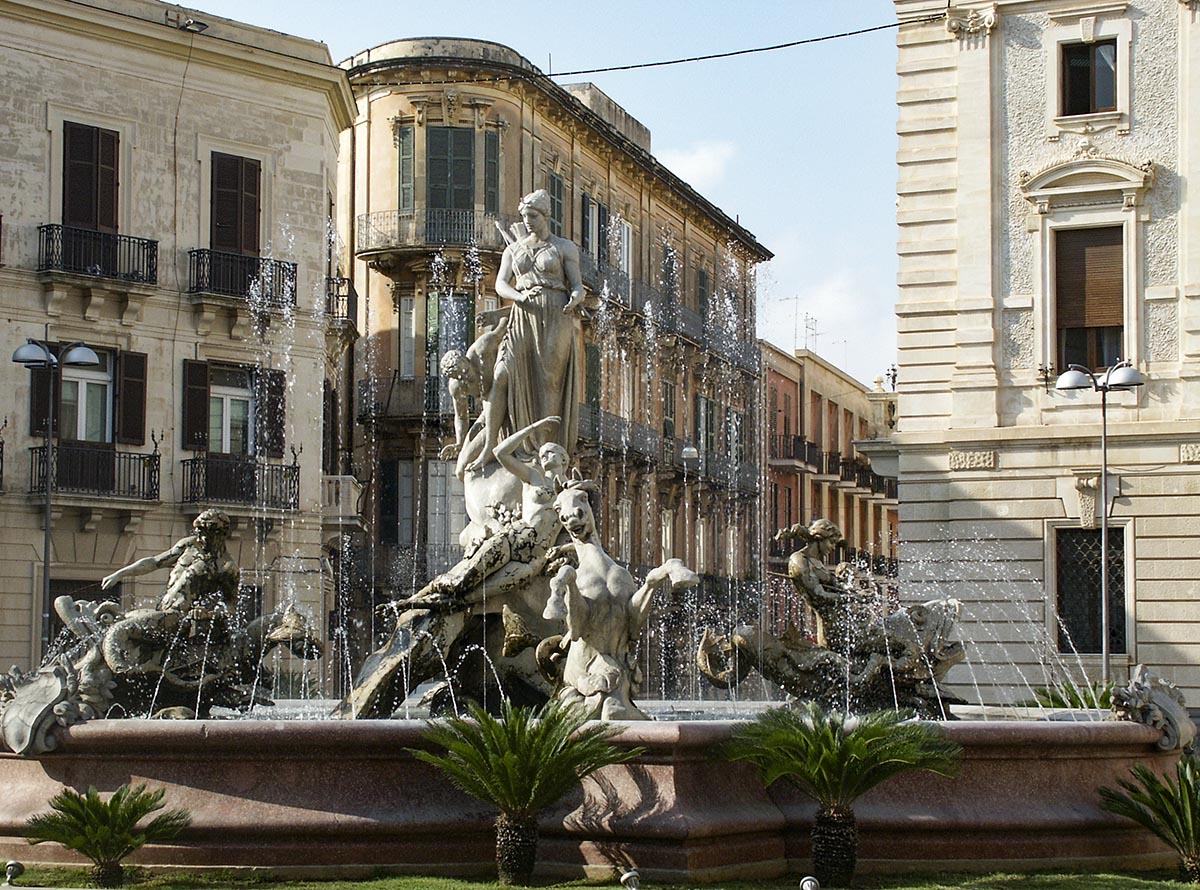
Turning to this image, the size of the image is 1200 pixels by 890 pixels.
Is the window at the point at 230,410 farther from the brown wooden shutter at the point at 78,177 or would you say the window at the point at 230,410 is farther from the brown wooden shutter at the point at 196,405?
the brown wooden shutter at the point at 78,177

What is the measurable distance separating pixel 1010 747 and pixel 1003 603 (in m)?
17.1

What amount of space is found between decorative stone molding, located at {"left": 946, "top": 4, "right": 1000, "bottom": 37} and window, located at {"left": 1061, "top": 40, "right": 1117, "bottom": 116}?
1200 mm

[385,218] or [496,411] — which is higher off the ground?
[385,218]

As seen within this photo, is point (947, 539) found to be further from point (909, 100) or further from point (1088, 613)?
point (909, 100)

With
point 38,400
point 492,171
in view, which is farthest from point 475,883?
point 492,171

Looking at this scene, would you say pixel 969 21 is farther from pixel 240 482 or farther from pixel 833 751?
pixel 833 751

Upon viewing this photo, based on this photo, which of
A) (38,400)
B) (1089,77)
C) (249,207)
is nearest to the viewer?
(1089,77)

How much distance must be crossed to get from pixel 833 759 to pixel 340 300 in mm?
28762

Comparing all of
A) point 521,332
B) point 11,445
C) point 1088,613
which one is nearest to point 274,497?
point 11,445

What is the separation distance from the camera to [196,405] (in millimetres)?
34125

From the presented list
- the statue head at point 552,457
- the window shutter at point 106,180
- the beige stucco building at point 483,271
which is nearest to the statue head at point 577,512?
the statue head at point 552,457

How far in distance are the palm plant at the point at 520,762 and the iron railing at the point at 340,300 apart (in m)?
26.3

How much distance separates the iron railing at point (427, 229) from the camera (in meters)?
42.5

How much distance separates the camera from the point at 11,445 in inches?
1247
